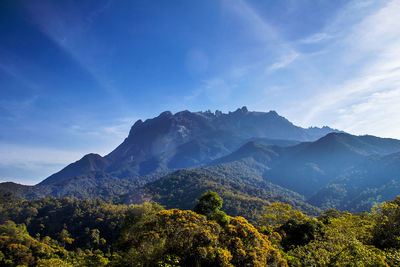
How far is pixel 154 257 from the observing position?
48.5 ft

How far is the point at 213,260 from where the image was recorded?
48.2 ft

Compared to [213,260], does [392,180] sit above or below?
below

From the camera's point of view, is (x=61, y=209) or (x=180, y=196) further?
(x=180, y=196)

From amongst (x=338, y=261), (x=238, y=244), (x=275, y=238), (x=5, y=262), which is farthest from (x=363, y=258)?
(x=5, y=262)

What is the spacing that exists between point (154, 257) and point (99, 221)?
324 ft

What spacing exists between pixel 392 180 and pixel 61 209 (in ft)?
860

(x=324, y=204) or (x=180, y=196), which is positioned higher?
(x=180, y=196)

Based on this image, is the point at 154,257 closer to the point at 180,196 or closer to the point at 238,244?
the point at 238,244

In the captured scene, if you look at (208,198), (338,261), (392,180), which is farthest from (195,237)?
(392,180)

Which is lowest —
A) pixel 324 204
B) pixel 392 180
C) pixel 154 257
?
pixel 324 204

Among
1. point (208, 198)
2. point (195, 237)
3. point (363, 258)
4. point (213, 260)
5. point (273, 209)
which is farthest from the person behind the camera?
point (273, 209)

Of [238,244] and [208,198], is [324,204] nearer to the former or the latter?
[208,198]

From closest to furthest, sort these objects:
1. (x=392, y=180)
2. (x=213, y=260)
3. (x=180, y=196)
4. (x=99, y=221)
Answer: (x=213, y=260) → (x=99, y=221) → (x=180, y=196) → (x=392, y=180)

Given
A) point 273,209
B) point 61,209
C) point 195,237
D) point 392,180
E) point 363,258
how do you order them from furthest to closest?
point 392,180, point 61,209, point 273,209, point 195,237, point 363,258
